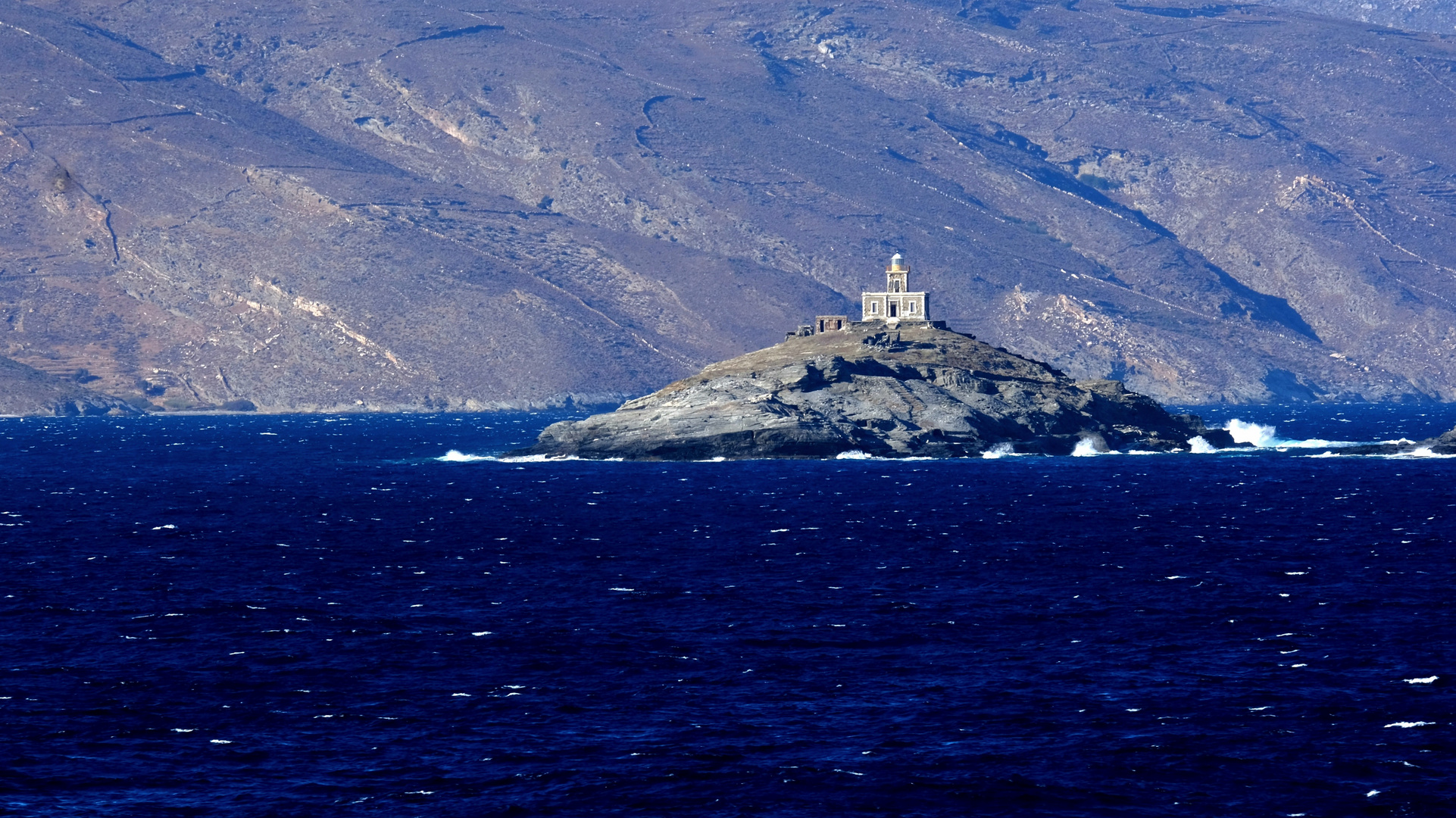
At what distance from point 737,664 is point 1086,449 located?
438ft

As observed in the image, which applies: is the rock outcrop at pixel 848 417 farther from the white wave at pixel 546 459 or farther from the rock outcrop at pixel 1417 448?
the rock outcrop at pixel 1417 448

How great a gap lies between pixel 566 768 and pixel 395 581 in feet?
129

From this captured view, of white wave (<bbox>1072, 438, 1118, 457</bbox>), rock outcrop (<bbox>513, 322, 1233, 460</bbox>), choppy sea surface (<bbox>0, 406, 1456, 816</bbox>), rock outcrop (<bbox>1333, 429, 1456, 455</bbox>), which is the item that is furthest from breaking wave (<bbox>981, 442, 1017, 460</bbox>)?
choppy sea surface (<bbox>0, 406, 1456, 816</bbox>)

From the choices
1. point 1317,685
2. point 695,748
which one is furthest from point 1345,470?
point 695,748

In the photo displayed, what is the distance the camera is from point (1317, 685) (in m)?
61.5

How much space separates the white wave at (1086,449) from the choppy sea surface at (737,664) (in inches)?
2730

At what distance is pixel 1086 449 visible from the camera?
7692 inches

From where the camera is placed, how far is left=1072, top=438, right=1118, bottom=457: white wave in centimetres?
19450

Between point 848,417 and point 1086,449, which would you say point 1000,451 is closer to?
point 1086,449

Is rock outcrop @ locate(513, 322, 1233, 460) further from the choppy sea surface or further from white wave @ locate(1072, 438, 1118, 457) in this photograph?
the choppy sea surface

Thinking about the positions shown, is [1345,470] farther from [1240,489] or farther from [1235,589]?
[1235,589]

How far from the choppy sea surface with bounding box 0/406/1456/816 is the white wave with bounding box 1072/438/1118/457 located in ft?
228

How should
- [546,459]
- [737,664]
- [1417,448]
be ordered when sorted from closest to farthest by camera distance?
[737,664]
[1417,448]
[546,459]

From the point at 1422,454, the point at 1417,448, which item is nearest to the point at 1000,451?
the point at 1422,454
